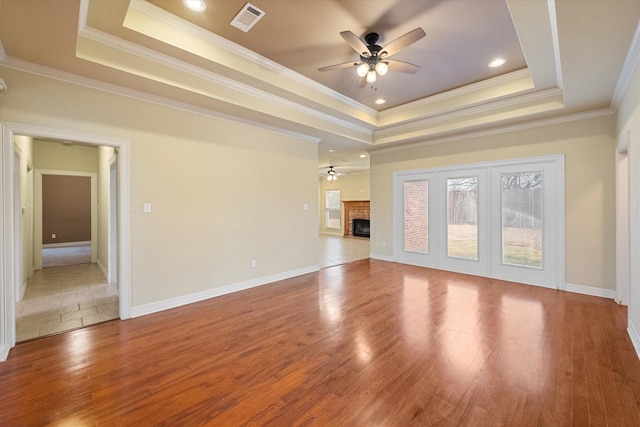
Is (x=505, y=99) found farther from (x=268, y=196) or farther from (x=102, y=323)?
(x=102, y=323)

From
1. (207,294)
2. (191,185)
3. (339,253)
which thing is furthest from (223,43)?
(339,253)

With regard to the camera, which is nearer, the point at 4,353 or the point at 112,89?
the point at 4,353

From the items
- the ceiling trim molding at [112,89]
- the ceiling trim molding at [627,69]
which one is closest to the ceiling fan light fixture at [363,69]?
the ceiling trim molding at [112,89]

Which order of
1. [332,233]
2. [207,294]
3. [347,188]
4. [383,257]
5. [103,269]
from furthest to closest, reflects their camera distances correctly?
[332,233] < [347,188] < [383,257] < [103,269] < [207,294]

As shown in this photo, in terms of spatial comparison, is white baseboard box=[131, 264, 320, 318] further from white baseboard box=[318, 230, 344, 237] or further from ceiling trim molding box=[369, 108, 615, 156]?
white baseboard box=[318, 230, 344, 237]

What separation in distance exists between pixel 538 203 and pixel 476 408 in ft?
13.4

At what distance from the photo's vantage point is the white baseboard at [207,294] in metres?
3.41

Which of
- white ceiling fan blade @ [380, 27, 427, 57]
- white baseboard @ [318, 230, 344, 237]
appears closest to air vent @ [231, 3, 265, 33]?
white ceiling fan blade @ [380, 27, 427, 57]

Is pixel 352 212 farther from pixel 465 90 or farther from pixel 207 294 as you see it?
pixel 207 294

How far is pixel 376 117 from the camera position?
18.7 feet

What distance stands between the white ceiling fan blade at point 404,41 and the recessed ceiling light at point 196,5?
1.86 m

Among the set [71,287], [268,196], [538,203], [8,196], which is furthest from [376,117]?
[71,287]

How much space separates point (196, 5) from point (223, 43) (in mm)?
577

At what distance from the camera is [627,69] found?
274 cm
